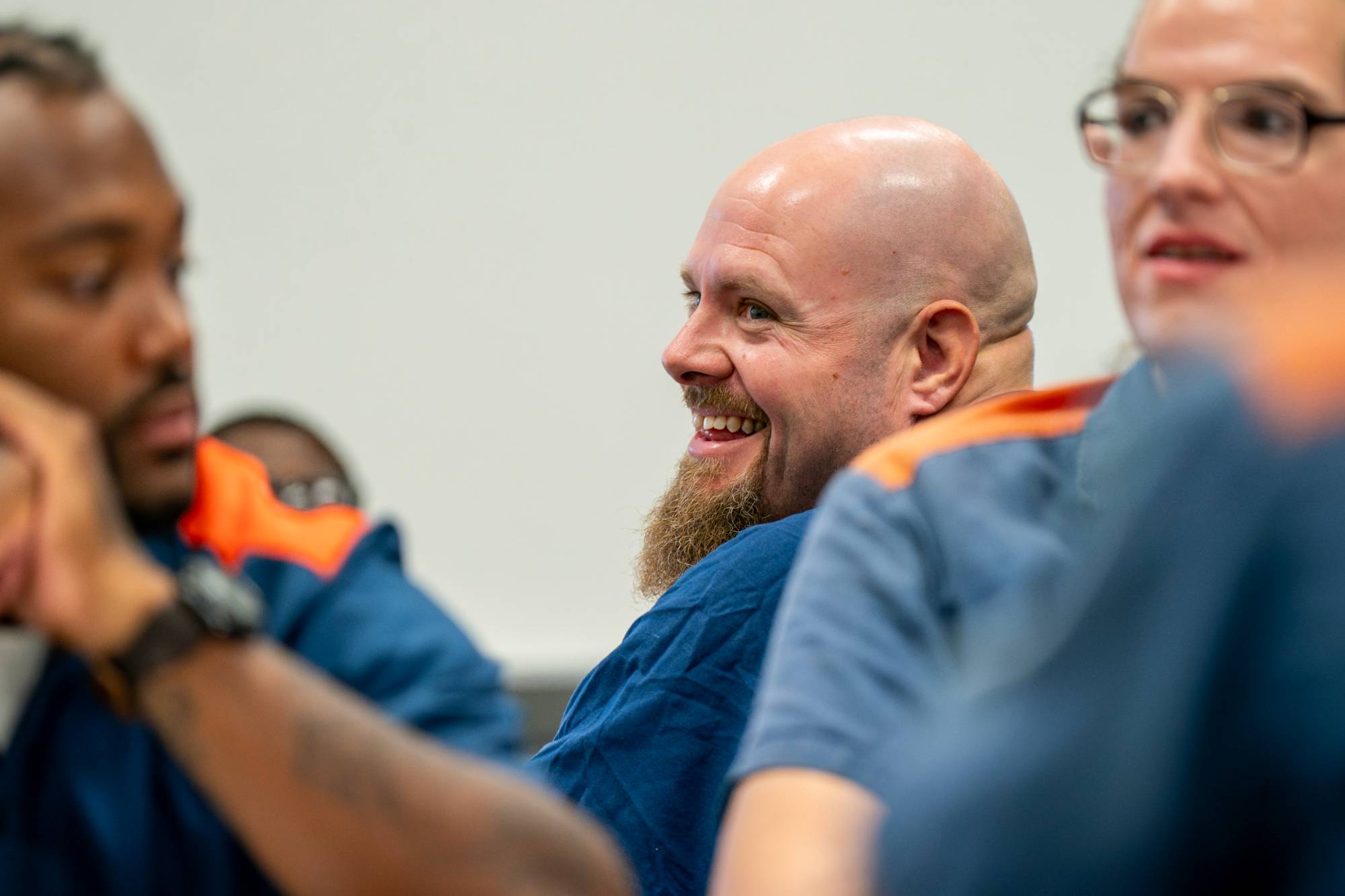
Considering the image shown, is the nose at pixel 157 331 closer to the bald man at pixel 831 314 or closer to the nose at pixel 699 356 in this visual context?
the bald man at pixel 831 314

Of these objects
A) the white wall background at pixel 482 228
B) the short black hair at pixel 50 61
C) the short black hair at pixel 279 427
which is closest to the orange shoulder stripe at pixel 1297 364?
the short black hair at pixel 50 61

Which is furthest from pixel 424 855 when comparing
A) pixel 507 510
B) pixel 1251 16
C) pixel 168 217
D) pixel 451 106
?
pixel 451 106

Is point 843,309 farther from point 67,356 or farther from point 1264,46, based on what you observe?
point 67,356

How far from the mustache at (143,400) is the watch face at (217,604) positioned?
0.12 meters

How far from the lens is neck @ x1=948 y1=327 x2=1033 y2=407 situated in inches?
64.5

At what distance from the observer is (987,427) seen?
3.40ft

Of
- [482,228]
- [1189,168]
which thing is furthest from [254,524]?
[482,228]

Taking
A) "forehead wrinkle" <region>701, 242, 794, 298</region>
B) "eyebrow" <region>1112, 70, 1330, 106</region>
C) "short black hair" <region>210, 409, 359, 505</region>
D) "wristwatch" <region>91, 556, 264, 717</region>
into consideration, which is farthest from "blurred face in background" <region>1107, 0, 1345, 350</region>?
"short black hair" <region>210, 409, 359, 505</region>

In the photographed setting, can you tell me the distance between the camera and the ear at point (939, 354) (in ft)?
5.31

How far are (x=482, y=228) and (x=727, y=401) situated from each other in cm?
123

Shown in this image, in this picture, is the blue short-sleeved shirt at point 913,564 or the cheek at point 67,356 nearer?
the cheek at point 67,356

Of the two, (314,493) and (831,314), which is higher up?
(831,314)

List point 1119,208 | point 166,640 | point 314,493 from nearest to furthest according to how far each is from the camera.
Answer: point 166,640 → point 1119,208 → point 314,493

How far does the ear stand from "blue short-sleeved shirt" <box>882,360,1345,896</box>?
1.18 meters
